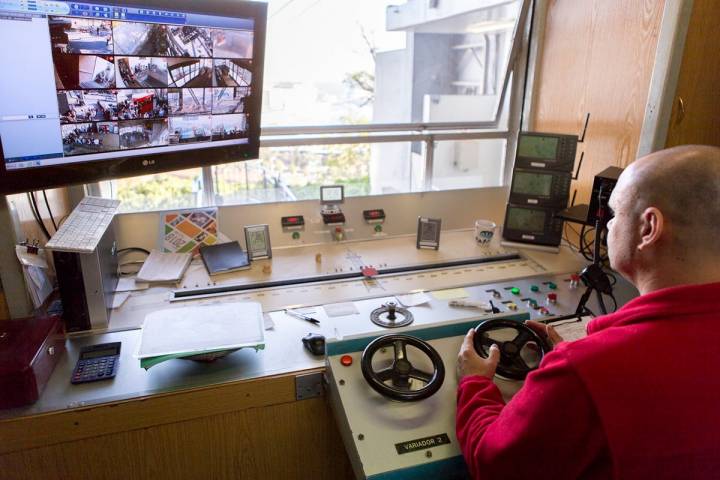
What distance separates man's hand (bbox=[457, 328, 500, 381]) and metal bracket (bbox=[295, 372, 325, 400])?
37cm

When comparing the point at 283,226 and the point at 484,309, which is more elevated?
the point at 283,226

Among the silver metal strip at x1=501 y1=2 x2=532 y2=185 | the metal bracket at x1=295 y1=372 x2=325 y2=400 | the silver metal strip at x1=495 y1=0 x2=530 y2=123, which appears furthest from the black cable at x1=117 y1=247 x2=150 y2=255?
the silver metal strip at x1=495 y1=0 x2=530 y2=123

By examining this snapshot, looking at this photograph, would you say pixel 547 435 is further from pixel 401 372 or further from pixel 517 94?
pixel 517 94

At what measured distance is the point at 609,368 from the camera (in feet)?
2.54

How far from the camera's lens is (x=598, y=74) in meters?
1.95

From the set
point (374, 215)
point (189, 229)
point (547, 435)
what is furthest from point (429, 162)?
point (547, 435)

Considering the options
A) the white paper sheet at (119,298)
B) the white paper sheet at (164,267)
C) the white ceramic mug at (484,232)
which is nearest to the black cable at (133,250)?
the white paper sheet at (164,267)

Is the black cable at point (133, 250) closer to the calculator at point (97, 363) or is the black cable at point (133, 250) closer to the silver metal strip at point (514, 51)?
the calculator at point (97, 363)

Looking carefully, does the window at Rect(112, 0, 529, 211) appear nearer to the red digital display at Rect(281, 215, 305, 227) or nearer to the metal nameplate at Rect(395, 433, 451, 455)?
the red digital display at Rect(281, 215, 305, 227)

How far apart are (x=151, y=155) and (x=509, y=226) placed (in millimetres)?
1436

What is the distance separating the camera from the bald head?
0.80m

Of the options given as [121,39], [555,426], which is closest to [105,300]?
[121,39]

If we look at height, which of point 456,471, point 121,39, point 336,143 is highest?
point 121,39

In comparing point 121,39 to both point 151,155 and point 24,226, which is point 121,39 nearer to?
point 151,155
